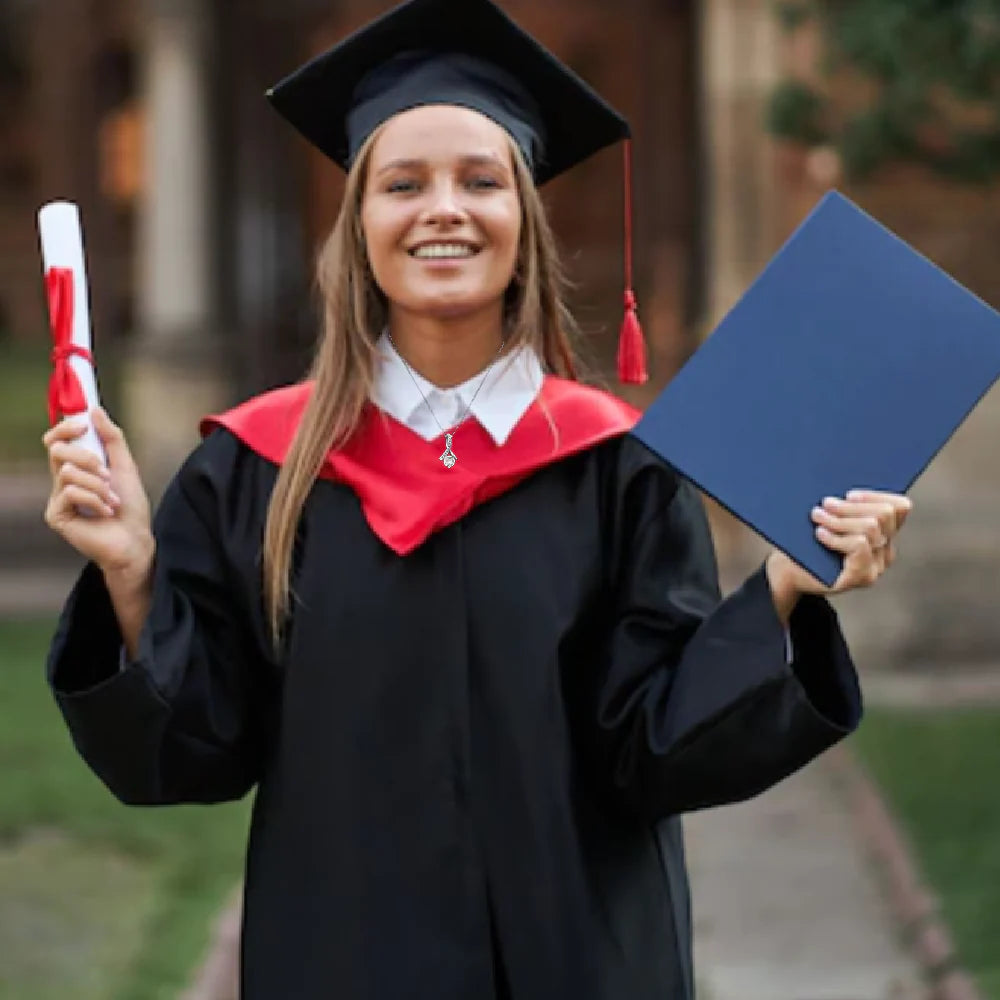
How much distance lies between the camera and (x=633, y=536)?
Result: 236 cm

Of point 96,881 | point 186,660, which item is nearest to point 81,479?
point 186,660

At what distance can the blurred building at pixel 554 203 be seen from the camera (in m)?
8.97

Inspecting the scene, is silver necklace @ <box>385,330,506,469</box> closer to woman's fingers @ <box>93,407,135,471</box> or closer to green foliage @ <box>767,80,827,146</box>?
woman's fingers @ <box>93,407,135,471</box>

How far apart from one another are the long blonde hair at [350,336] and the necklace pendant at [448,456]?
0.39 ft

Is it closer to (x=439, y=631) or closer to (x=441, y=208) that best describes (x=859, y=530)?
(x=439, y=631)

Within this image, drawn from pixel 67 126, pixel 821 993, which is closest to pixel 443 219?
pixel 821 993

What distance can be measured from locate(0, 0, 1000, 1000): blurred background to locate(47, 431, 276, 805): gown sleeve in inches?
23.7

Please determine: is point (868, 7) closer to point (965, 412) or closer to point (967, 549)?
point (967, 549)

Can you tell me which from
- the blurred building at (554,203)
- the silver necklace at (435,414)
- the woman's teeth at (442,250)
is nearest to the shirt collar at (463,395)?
the silver necklace at (435,414)

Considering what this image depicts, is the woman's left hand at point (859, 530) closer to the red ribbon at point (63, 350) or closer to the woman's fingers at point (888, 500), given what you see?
the woman's fingers at point (888, 500)


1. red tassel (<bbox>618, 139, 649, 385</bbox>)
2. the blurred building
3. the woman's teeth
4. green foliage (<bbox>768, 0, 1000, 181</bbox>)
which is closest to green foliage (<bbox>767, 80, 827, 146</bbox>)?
green foliage (<bbox>768, 0, 1000, 181</bbox>)

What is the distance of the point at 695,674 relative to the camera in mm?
2230

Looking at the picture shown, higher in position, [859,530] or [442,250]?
[442,250]

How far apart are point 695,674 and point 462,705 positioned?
0.28m
